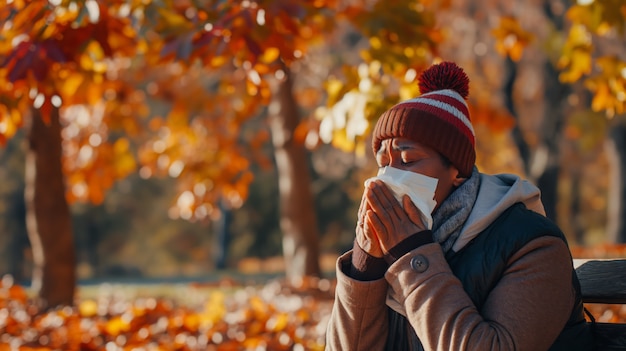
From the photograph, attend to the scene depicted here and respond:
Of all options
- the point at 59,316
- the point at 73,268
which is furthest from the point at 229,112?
the point at 59,316

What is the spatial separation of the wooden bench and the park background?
1.81m

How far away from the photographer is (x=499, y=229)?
240 centimetres

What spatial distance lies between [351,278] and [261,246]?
2742cm

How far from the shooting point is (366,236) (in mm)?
2430

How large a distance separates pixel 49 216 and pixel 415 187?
6.10 metres

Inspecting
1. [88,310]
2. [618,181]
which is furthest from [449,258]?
[618,181]

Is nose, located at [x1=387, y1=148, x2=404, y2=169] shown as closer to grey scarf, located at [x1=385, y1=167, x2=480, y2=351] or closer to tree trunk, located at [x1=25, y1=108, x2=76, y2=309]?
grey scarf, located at [x1=385, y1=167, x2=480, y2=351]

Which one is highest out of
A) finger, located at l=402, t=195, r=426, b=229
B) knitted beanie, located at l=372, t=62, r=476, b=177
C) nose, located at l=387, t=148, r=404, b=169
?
knitted beanie, located at l=372, t=62, r=476, b=177

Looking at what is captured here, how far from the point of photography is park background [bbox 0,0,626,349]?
4375 mm

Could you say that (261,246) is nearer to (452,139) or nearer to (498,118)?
(498,118)

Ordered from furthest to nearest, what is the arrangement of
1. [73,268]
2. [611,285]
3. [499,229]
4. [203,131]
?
1. [203,131]
2. [73,268]
3. [611,285]
4. [499,229]

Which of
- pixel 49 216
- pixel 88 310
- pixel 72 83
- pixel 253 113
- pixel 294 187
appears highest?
pixel 72 83

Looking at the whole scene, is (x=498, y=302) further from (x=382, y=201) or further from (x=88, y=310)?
(x=88, y=310)

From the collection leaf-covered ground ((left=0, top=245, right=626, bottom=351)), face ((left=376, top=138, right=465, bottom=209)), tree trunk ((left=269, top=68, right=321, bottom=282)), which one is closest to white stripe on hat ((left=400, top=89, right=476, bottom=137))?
face ((left=376, top=138, right=465, bottom=209))
